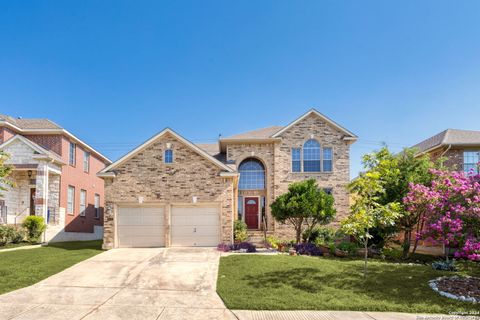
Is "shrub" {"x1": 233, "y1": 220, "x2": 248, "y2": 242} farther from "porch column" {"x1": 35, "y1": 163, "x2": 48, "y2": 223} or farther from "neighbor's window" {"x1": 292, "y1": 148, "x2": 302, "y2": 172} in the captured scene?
"porch column" {"x1": 35, "y1": 163, "x2": 48, "y2": 223}

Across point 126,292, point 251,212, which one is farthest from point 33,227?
point 251,212

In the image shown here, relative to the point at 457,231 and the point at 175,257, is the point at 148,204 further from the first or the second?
the point at 457,231

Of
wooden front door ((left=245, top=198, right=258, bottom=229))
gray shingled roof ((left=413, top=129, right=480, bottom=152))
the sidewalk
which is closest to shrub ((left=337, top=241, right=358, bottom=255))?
the sidewalk

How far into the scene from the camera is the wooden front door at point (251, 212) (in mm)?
22172

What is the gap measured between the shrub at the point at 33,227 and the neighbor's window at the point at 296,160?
50.6ft

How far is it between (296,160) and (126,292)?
49.4ft

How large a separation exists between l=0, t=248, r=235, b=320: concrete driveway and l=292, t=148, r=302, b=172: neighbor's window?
10474 millimetres

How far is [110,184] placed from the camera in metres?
16.2

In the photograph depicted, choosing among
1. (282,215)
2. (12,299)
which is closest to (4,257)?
(12,299)

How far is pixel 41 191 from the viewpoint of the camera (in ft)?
60.4

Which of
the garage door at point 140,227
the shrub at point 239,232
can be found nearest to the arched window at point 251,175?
the shrub at point 239,232

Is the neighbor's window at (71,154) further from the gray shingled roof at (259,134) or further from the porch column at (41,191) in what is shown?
the gray shingled roof at (259,134)

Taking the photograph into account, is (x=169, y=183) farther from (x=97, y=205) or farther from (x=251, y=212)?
(x=97, y=205)

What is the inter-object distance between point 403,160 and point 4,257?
61.2ft
